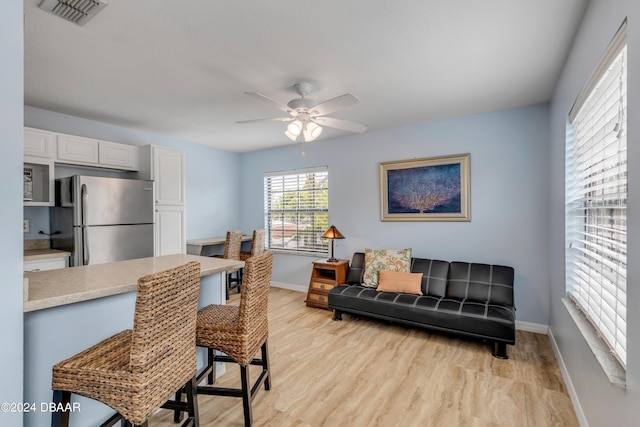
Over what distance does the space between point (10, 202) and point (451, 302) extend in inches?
136

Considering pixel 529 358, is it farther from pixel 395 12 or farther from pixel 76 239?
pixel 76 239

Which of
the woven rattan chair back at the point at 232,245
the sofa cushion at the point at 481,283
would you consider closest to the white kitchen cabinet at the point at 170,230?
the woven rattan chair back at the point at 232,245

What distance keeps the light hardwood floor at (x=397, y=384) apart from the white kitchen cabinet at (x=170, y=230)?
1843 millimetres

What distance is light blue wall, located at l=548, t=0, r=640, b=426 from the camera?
3.65ft

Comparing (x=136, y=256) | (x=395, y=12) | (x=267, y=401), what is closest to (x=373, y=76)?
A: (x=395, y=12)

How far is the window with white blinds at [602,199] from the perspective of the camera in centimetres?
135

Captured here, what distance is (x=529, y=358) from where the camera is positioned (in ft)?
9.00

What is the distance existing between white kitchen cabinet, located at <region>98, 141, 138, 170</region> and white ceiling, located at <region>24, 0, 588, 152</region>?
39 centimetres

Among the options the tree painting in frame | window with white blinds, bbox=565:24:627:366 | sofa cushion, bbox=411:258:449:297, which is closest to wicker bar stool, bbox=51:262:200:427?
window with white blinds, bbox=565:24:627:366

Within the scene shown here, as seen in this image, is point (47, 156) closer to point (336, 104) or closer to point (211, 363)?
point (211, 363)

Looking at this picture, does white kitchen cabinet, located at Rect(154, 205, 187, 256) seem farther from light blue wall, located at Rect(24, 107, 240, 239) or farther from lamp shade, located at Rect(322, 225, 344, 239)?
lamp shade, located at Rect(322, 225, 344, 239)

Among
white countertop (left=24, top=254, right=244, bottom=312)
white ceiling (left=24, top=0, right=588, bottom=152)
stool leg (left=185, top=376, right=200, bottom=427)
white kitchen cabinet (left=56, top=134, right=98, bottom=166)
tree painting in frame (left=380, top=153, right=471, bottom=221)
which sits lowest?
stool leg (left=185, top=376, right=200, bottom=427)

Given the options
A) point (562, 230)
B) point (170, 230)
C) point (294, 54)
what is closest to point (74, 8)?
point (294, 54)

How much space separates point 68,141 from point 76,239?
110cm
